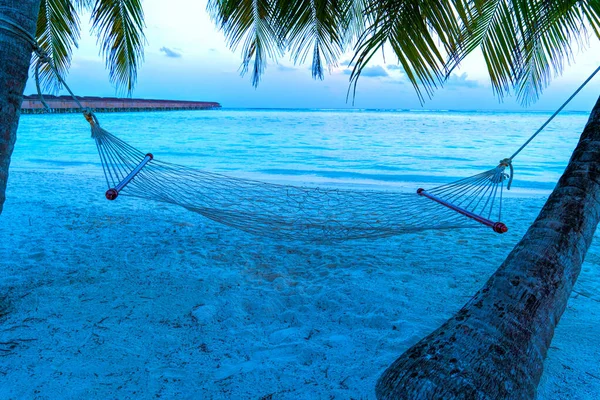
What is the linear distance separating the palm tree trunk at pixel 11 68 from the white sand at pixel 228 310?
60cm

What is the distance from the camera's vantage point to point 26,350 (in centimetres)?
146

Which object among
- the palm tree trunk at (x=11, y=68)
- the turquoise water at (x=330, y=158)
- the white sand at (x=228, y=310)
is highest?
the palm tree trunk at (x=11, y=68)

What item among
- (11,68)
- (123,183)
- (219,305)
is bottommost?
(219,305)

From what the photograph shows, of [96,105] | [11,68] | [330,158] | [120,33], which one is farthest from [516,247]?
[96,105]

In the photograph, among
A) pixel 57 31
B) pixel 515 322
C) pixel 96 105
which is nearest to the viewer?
pixel 515 322

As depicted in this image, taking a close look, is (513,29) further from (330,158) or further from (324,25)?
(330,158)

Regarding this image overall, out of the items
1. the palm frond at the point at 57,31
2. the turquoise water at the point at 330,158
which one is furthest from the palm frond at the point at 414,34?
the turquoise water at the point at 330,158

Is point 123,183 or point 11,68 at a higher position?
point 11,68

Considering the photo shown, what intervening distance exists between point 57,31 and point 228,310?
8.61ft

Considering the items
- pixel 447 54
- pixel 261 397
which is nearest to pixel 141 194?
pixel 261 397

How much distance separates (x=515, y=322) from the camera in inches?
41.8

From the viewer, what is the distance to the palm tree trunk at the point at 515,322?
3.20 feet

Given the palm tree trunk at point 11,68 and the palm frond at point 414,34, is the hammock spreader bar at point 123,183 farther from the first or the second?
the palm frond at point 414,34

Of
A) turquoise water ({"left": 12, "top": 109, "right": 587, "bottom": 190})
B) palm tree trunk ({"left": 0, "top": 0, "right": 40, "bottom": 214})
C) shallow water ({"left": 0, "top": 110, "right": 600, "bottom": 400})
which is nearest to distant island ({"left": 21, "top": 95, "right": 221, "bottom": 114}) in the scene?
turquoise water ({"left": 12, "top": 109, "right": 587, "bottom": 190})
